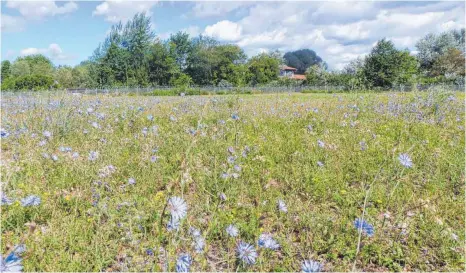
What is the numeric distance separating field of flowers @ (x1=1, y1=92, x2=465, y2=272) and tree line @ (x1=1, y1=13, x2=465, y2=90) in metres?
25.4

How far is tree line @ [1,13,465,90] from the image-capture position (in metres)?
38.2

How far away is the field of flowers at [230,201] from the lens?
184 centimetres

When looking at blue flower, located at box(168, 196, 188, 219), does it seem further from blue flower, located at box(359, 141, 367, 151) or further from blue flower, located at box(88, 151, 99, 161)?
blue flower, located at box(359, 141, 367, 151)

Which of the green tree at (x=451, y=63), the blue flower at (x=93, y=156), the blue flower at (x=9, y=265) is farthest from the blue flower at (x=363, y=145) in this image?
the green tree at (x=451, y=63)

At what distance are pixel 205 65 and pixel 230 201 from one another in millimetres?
57942

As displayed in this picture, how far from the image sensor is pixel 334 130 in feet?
15.8

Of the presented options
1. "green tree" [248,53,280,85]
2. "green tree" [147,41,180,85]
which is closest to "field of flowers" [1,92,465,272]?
"green tree" [147,41,180,85]

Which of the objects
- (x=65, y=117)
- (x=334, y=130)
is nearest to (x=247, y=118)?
(x=334, y=130)

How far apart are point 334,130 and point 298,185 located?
85.3 inches

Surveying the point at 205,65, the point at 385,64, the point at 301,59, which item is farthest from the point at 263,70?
the point at 301,59

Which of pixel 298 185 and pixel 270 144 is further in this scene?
pixel 270 144

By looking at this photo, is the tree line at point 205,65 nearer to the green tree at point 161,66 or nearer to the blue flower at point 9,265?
the green tree at point 161,66

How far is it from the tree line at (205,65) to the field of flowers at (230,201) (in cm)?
2542

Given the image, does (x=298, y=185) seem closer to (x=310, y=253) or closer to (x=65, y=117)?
(x=310, y=253)
